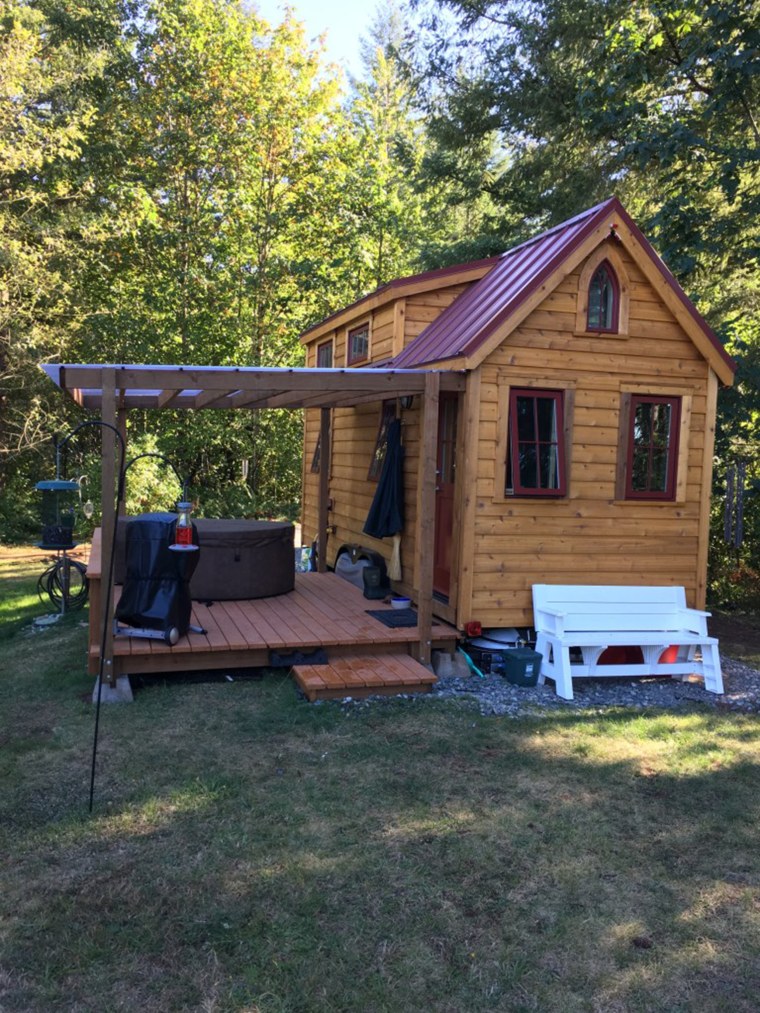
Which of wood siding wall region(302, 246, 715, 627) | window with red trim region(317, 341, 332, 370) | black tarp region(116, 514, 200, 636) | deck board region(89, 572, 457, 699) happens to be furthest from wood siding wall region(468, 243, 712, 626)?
window with red trim region(317, 341, 332, 370)

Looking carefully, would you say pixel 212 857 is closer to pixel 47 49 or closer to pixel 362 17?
pixel 47 49

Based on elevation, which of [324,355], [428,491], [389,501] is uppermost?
[324,355]

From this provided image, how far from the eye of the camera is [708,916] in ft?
11.3

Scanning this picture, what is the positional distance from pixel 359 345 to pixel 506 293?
3.75 meters

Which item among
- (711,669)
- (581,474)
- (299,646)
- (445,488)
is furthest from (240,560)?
(711,669)

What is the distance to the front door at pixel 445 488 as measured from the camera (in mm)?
8008

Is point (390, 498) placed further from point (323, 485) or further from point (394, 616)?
A: point (323, 485)

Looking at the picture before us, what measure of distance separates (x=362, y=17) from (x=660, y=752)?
33318 millimetres

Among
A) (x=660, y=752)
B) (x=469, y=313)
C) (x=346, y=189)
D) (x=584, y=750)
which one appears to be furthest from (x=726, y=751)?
(x=346, y=189)

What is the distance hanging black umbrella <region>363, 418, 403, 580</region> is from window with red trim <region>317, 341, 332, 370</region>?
14.1 ft

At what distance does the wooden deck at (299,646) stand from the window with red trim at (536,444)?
5.06 feet

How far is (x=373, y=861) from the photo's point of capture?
3816mm

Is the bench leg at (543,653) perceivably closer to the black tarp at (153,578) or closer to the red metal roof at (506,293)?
the red metal roof at (506,293)

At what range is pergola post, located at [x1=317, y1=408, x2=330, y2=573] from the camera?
11.0 metres
